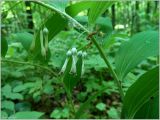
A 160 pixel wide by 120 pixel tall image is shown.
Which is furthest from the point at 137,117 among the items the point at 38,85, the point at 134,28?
the point at 134,28

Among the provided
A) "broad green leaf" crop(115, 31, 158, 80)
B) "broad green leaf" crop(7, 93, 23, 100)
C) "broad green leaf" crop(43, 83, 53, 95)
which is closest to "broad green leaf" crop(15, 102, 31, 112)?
"broad green leaf" crop(43, 83, 53, 95)

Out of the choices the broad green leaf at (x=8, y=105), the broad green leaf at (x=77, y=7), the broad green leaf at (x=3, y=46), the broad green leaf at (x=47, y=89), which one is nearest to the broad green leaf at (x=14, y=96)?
the broad green leaf at (x=8, y=105)

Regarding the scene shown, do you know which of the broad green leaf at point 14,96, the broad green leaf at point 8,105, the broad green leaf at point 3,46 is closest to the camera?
the broad green leaf at point 3,46

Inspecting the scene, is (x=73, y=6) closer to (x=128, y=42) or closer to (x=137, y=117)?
(x=128, y=42)

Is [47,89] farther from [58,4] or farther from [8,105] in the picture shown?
[58,4]

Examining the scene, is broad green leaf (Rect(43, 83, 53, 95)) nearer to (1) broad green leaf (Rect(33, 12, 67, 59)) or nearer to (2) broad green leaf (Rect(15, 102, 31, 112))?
(2) broad green leaf (Rect(15, 102, 31, 112))

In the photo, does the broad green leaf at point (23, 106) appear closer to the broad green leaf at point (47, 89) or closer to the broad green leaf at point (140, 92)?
the broad green leaf at point (47, 89)

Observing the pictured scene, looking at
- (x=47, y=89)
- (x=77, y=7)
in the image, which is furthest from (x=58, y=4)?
(x=47, y=89)
